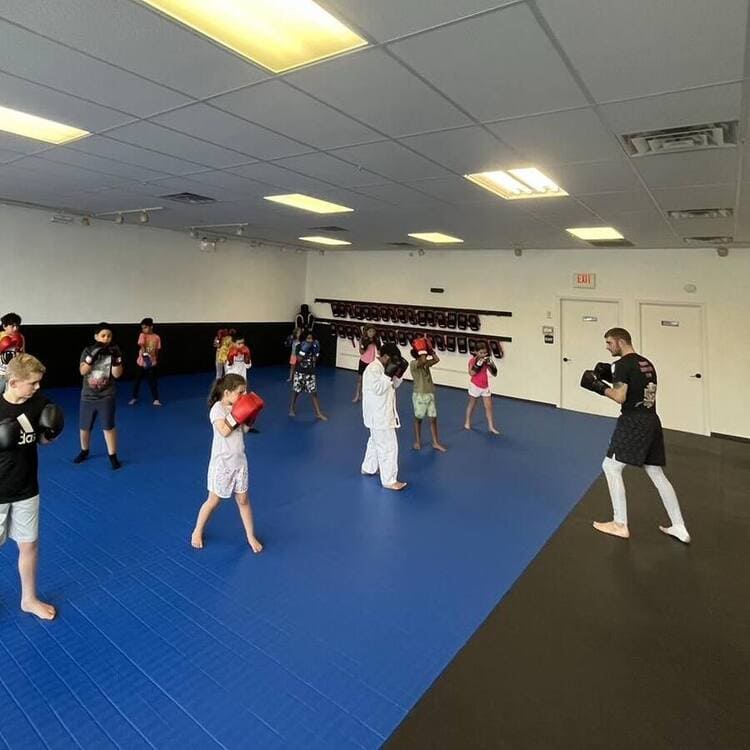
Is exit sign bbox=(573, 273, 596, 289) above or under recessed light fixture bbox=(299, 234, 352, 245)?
under

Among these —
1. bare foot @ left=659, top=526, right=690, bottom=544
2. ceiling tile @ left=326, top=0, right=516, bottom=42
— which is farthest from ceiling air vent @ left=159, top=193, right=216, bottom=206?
bare foot @ left=659, top=526, right=690, bottom=544

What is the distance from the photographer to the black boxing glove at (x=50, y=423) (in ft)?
7.13

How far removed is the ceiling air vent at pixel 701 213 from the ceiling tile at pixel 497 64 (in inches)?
116

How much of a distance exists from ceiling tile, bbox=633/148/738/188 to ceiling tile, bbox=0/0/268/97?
2609 mm

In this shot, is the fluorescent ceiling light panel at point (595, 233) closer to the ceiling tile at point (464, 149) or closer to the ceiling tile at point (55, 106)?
the ceiling tile at point (464, 149)

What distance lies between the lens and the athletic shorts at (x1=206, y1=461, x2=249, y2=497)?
2.80 m

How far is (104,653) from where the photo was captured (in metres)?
2.06

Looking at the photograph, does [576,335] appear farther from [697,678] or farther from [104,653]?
[104,653]

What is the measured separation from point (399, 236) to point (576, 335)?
11.1 ft

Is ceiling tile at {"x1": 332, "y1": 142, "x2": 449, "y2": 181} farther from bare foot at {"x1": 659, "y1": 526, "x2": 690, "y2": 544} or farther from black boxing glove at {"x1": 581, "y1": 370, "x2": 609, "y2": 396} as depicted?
bare foot at {"x1": 659, "y1": 526, "x2": 690, "y2": 544}

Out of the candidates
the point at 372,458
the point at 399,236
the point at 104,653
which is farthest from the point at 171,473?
the point at 399,236

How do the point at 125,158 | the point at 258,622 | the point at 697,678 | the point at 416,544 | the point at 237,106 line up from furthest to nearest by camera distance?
the point at 125,158 → the point at 416,544 → the point at 237,106 → the point at 258,622 → the point at 697,678

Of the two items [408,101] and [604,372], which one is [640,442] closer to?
[604,372]

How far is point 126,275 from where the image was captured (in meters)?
8.05
